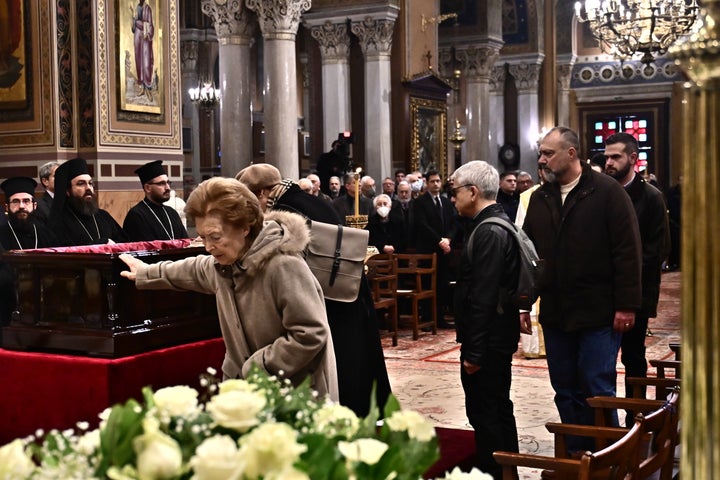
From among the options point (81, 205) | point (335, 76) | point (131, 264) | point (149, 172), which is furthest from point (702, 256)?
point (335, 76)

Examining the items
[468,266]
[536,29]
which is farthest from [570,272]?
[536,29]

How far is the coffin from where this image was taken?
14.4ft

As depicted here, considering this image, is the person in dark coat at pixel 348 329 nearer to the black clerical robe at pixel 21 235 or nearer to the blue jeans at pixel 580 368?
the blue jeans at pixel 580 368

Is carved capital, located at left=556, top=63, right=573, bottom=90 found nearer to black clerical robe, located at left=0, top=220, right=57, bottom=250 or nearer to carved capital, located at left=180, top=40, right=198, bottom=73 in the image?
carved capital, located at left=180, top=40, right=198, bottom=73

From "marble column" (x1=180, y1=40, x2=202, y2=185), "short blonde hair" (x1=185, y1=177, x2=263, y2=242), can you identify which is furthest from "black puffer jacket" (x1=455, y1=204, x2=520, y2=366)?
"marble column" (x1=180, y1=40, x2=202, y2=185)

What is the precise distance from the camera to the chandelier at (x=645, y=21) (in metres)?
10.7

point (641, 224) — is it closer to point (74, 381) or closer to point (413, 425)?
point (74, 381)

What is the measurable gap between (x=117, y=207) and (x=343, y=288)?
6.38m

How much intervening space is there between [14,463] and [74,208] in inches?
204

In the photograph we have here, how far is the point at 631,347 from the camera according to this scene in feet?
19.7

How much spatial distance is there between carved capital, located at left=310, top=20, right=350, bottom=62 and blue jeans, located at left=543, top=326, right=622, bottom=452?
38.9ft

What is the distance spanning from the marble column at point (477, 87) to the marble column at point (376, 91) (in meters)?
4.92

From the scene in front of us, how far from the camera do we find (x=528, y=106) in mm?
24188

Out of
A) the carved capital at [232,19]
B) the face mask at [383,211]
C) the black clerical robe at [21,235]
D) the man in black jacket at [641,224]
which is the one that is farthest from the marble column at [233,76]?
the man in black jacket at [641,224]
